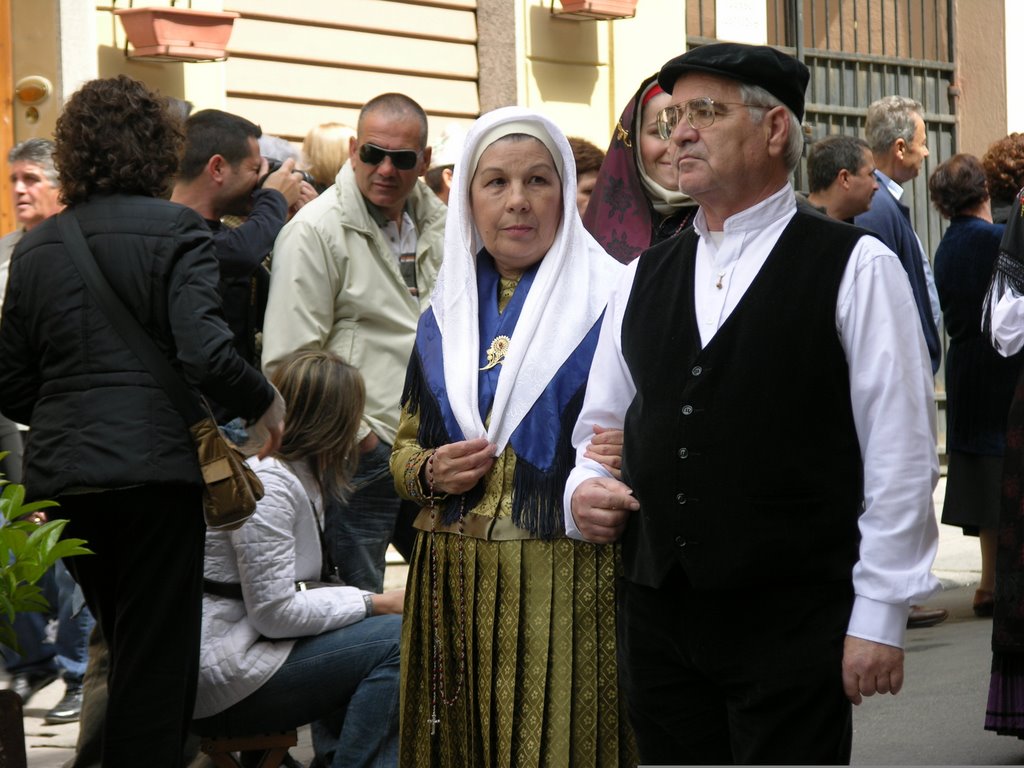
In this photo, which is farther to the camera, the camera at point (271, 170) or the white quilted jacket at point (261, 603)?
the camera at point (271, 170)

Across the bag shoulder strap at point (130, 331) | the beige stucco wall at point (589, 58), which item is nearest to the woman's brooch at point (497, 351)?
the bag shoulder strap at point (130, 331)

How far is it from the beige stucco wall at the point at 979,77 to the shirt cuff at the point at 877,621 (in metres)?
10.8

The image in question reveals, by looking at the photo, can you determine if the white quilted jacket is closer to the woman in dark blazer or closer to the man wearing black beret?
the man wearing black beret

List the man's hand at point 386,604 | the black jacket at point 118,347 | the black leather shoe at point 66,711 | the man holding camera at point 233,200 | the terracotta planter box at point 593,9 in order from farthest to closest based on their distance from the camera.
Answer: the terracotta planter box at point 593,9 < the black leather shoe at point 66,711 < the man holding camera at point 233,200 < the man's hand at point 386,604 < the black jacket at point 118,347

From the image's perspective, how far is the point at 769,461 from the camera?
107 inches

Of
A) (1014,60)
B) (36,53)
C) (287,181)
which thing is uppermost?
(1014,60)

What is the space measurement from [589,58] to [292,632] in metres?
6.53

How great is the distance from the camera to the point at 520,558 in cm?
360

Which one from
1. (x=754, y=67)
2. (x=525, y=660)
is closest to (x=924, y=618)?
(x=525, y=660)

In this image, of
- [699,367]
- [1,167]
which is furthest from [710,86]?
[1,167]

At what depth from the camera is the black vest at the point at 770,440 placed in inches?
107

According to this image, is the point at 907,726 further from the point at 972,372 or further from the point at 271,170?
the point at 271,170

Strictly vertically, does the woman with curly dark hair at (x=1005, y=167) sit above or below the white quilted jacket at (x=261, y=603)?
above

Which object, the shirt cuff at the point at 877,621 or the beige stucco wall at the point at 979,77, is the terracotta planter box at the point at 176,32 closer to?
the shirt cuff at the point at 877,621
